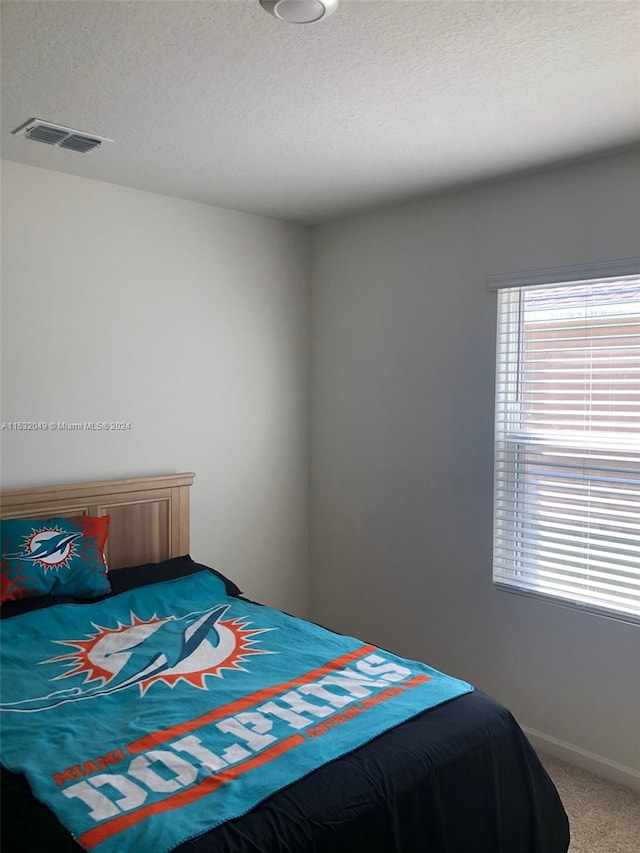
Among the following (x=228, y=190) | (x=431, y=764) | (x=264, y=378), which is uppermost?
(x=228, y=190)

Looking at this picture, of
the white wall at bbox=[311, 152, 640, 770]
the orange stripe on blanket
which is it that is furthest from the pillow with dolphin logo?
the white wall at bbox=[311, 152, 640, 770]

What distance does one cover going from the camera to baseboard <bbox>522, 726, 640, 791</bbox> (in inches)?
111

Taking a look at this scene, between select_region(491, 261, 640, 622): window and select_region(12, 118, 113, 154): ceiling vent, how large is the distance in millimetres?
1840

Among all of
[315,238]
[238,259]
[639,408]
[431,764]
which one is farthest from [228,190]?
[431,764]

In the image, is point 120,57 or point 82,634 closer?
point 120,57

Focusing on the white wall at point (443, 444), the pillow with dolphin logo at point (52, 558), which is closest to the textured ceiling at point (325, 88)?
the white wall at point (443, 444)

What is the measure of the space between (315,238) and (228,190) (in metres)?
0.85

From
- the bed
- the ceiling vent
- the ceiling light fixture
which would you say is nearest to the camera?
the bed

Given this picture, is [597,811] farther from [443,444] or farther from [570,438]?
[443,444]

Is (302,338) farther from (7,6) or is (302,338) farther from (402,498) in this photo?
(7,6)

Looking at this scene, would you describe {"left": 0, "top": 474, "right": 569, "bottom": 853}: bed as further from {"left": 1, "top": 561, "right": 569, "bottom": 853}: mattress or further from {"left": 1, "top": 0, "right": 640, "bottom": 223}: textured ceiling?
{"left": 1, "top": 0, "right": 640, "bottom": 223}: textured ceiling

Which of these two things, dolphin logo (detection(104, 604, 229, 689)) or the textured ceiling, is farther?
dolphin logo (detection(104, 604, 229, 689))

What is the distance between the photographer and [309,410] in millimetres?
4223

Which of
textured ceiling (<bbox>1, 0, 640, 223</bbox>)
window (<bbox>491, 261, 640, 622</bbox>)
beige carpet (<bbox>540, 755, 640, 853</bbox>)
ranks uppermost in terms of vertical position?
textured ceiling (<bbox>1, 0, 640, 223</bbox>)
